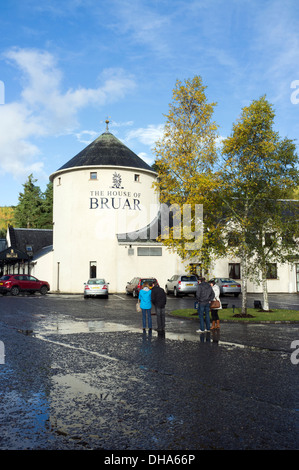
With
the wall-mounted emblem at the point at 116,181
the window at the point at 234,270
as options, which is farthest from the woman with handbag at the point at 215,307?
the window at the point at 234,270

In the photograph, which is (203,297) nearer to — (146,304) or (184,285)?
(146,304)

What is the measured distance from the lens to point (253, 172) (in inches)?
767

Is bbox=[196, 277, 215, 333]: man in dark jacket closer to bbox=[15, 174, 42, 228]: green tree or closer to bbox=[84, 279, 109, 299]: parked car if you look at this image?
bbox=[84, 279, 109, 299]: parked car

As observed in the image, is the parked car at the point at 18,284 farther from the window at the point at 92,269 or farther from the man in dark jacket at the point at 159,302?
the man in dark jacket at the point at 159,302

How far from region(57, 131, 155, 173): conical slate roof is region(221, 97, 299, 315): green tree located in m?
22.8

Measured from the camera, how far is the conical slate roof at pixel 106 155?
41.4 meters

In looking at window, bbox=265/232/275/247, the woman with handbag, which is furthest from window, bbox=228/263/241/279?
the woman with handbag

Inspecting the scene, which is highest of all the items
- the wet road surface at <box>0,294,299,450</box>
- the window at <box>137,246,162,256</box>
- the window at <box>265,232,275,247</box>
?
the window at <box>265,232,275,247</box>

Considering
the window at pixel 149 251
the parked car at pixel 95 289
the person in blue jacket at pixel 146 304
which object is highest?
the window at pixel 149 251

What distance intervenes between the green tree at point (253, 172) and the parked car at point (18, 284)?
22.1 m

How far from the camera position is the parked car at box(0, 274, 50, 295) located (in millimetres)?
36125

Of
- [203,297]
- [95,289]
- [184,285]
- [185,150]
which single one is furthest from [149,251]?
[203,297]

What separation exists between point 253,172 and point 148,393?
14593 millimetres
